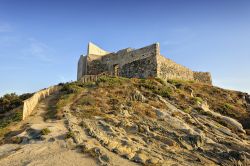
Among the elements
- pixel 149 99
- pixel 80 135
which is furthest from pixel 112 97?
pixel 80 135

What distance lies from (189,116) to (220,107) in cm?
853

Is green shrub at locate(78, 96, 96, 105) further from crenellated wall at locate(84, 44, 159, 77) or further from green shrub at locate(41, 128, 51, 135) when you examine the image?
crenellated wall at locate(84, 44, 159, 77)

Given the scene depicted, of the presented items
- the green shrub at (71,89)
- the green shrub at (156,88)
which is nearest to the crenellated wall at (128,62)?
the green shrub at (156,88)

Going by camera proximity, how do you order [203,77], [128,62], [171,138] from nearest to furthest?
[171,138] → [128,62] → [203,77]

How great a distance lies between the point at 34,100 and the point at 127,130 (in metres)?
13.5

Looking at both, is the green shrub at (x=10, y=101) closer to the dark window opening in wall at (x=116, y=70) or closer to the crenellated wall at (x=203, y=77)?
the dark window opening in wall at (x=116, y=70)

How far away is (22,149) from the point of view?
19391 mm

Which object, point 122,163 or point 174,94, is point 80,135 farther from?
point 174,94

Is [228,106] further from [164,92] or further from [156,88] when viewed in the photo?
[156,88]

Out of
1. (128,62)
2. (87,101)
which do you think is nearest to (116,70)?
(128,62)

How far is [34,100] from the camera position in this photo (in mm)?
→ 31094

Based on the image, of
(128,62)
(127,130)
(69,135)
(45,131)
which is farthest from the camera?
(128,62)

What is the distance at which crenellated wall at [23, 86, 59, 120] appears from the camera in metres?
27.3

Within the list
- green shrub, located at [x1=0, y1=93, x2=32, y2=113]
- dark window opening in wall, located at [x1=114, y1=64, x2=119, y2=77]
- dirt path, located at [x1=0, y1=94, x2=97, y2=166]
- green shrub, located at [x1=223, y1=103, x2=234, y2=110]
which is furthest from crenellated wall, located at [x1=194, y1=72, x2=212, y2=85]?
dirt path, located at [x1=0, y1=94, x2=97, y2=166]
